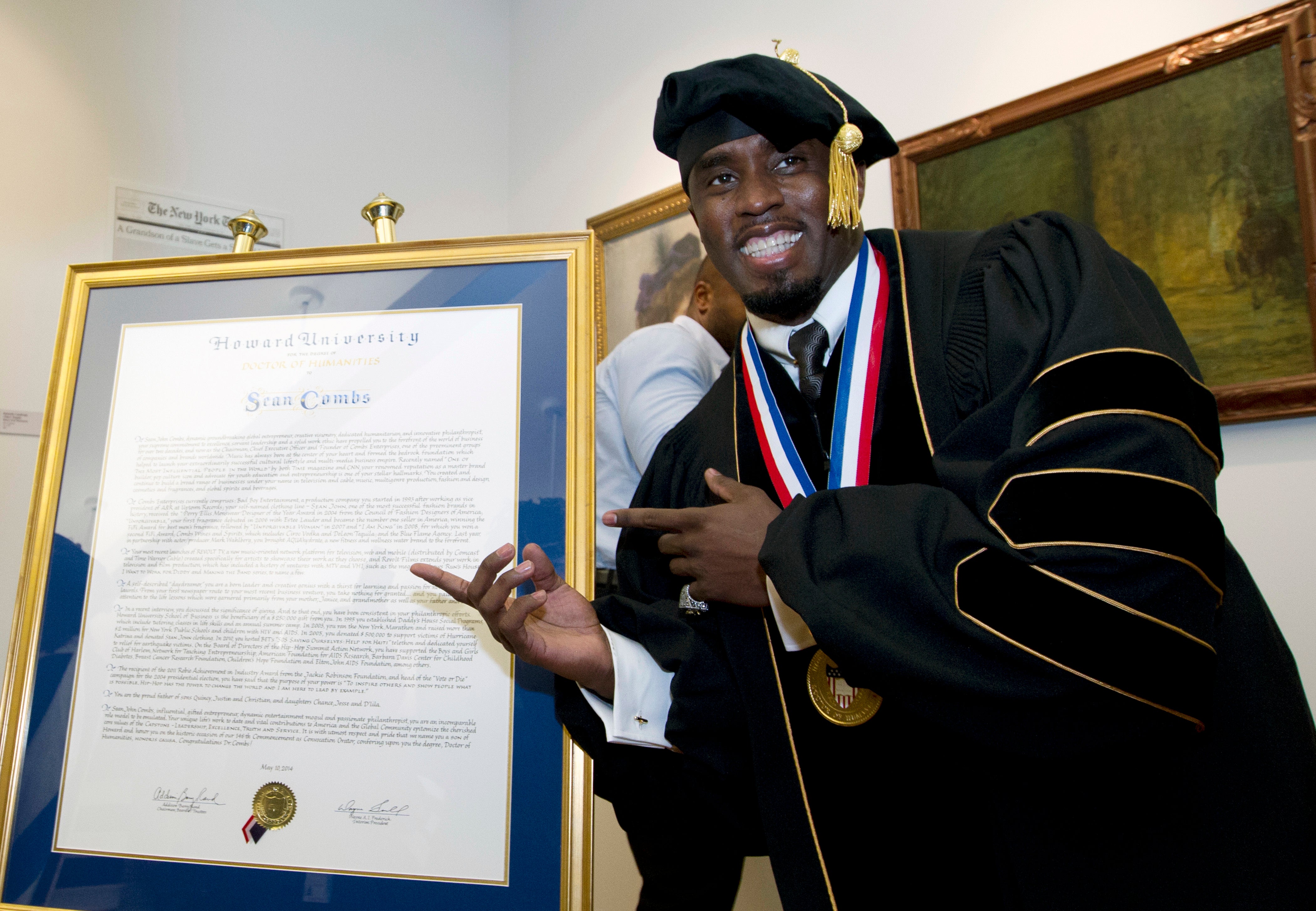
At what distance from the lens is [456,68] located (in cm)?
427

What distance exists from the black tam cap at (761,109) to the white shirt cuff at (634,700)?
104 cm

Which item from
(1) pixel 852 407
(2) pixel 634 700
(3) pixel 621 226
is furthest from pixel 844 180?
(3) pixel 621 226

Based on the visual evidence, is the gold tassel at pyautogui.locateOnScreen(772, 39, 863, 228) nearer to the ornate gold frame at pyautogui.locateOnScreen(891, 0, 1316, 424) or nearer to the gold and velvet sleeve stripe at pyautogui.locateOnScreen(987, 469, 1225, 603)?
the gold and velvet sleeve stripe at pyautogui.locateOnScreen(987, 469, 1225, 603)

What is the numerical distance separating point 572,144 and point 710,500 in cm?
283

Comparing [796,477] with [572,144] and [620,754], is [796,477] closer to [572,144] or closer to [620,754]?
[620,754]

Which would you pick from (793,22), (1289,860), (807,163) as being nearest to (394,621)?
(807,163)

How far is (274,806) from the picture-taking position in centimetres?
158

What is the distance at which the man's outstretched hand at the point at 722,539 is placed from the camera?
1440 millimetres

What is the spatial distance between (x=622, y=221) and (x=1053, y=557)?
275 cm

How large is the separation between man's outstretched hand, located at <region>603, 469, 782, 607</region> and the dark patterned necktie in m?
0.34

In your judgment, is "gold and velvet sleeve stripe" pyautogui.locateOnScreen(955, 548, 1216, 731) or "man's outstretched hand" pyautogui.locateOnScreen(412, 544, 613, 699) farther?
"man's outstretched hand" pyautogui.locateOnScreen(412, 544, 613, 699)

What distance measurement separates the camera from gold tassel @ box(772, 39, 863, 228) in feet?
5.49
